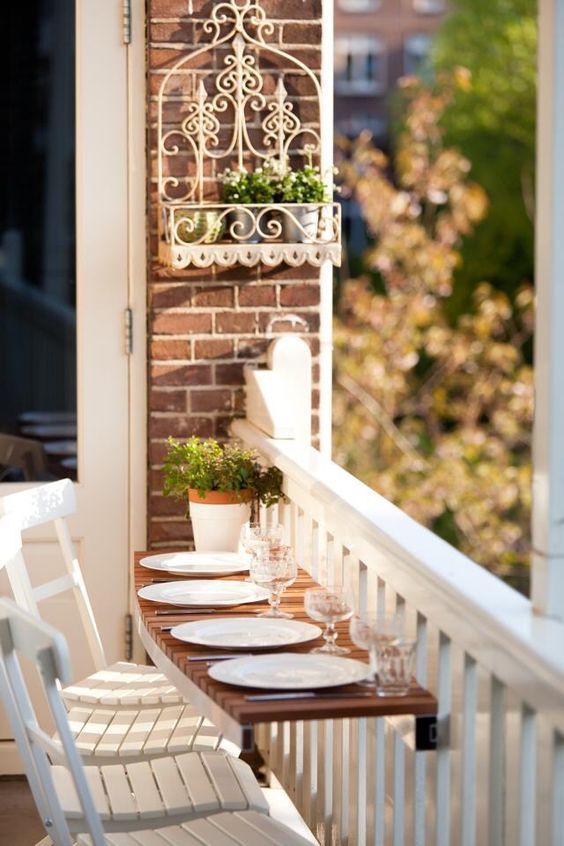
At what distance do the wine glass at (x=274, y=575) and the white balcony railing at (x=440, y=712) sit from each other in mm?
117

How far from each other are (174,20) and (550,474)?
7.68 feet

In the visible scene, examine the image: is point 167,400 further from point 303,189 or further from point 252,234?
point 303,189

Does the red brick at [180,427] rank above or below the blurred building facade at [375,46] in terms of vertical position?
below

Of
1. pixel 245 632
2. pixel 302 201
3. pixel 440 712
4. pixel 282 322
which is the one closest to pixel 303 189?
pixel 302 201

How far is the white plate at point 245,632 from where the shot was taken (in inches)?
95.3

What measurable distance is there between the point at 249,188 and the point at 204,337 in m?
0.45

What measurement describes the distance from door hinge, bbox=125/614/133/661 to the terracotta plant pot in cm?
75

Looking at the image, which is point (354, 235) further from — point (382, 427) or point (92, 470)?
point (92, 470)

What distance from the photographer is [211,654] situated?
2393 mm

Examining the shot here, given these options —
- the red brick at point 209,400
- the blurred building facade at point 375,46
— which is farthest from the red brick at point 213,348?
the blurred building facade at point 375,46

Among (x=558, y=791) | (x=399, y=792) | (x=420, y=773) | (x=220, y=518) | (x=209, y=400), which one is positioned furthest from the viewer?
(x=209, y=400)

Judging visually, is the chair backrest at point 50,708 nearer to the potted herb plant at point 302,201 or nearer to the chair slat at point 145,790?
the chair slat at point 145,790

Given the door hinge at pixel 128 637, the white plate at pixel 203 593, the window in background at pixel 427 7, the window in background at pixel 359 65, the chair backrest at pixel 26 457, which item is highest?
the window in background at pixel 427 7

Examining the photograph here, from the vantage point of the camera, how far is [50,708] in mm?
2148
